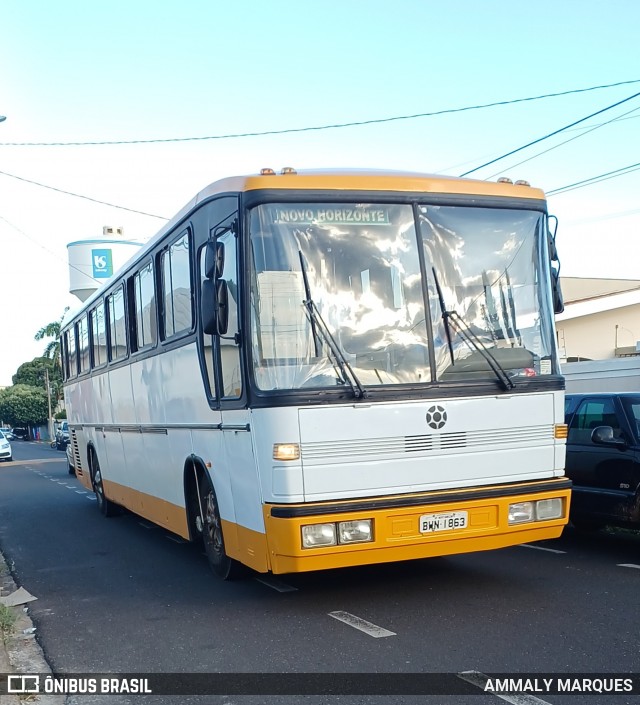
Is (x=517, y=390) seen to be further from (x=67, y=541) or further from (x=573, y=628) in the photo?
(x=67, y=541)

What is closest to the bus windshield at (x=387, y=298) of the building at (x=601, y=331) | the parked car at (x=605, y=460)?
the parked car at (x=605, y=460)

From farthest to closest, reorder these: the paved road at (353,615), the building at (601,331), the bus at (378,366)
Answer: the building at (601,331), the bus at (378,366), the paved road at (353,615)

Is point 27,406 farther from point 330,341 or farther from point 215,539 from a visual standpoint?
point 330,341

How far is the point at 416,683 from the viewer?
5.17 meters

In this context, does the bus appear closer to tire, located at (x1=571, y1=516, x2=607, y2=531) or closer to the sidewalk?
the sidewalk

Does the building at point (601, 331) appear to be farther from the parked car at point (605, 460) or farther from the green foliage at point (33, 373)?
the green foliage at point (33, 373)

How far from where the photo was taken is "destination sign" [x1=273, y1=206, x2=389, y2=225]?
6559mm

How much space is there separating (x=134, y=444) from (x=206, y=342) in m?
4.08

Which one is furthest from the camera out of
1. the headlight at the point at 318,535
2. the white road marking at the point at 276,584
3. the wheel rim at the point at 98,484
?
the wheel rim at the point at 98,484

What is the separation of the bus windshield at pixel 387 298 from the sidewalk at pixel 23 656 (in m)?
2.46

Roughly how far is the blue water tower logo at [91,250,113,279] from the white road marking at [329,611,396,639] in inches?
1644

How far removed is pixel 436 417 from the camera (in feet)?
21.6

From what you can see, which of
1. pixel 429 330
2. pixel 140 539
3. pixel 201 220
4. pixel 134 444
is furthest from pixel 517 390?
pixel 140 539

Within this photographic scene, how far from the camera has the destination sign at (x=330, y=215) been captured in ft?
21.5
